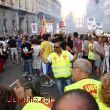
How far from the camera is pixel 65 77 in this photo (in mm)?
7516

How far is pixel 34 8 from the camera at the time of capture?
56906mm

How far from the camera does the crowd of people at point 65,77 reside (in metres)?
2.16

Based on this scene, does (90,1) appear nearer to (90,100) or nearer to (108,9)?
(108,9)

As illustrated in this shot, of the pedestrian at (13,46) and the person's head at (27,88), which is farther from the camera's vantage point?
the pedestrian at (13,46)

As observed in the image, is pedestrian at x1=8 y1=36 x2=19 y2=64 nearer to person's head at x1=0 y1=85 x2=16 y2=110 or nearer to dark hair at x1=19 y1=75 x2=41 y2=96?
dark hair at x1=19 y1=75 x2=41 y2=96

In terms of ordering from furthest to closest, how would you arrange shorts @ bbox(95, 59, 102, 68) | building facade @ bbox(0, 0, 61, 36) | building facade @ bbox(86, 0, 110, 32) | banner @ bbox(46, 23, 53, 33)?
building facade @ bbox(86, 0, 110, 32), building facade @ bbox(0, 0, 61, 36), banner @ bbox(46, 23, 53, 33), shorts @ bbox(95, 59, 102, 68)

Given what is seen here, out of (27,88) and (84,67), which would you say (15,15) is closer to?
(84,67)

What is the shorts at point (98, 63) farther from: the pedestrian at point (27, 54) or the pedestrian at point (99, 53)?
the pedestrian at point (27, 54)

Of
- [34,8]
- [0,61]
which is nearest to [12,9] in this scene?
[34,8]

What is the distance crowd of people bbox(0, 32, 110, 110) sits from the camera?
2.16 m

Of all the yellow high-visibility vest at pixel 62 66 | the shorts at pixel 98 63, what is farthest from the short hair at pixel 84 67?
the shorts at pixel 98 63

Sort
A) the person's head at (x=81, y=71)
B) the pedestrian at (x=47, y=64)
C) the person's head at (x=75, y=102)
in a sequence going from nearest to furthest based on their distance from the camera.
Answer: the person's head at (x=75, y=102) → the person's head at (x=81, y=71) → the pedestrian at (x=47, y=64)

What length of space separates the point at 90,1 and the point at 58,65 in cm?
7378

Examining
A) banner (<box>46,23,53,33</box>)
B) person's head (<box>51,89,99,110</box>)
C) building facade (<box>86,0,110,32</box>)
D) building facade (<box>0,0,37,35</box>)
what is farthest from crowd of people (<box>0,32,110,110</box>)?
building facade (<box>86,0,110,32</box>)
